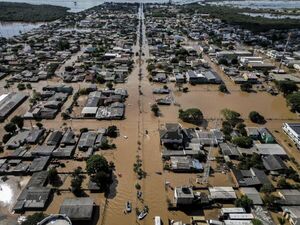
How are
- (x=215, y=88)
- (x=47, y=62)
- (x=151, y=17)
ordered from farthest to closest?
(x=151, y=17), (x=47, y=62), (x=215, y=88)

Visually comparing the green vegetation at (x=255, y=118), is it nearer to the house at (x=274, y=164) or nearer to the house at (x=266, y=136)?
the house at (x=266, y=136)

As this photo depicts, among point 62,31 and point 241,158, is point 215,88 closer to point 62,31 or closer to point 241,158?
point 241,158

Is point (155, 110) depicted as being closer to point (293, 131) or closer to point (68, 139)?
point (68, 139)

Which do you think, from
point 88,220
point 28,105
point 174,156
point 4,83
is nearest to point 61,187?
point 88,220

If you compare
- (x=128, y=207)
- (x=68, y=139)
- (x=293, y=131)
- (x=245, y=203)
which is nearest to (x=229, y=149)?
(x=245, y=203)

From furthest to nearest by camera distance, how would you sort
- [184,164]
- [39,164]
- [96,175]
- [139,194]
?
[184,164]
[39,164]
[96,175]
[139,194]

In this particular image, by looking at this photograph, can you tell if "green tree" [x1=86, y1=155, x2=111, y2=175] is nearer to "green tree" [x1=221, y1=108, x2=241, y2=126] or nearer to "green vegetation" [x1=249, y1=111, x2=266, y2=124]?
"green tree" [x1=221, y1=108, x2=241, y2=126]

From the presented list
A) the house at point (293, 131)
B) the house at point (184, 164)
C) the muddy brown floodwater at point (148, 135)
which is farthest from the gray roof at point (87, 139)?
the house at point (293, 131)
